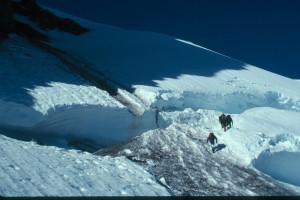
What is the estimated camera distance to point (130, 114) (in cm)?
999

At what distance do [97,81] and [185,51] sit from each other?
14.9 feet

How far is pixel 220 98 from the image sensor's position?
38.9 ft

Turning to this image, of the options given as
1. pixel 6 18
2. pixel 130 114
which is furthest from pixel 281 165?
pixel 6 18

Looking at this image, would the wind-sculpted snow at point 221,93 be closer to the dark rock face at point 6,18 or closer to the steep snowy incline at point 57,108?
the steep snowy incline at point 57,108

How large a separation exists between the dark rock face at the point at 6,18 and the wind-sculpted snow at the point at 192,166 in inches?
220

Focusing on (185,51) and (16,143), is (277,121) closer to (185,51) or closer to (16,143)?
(185,51)

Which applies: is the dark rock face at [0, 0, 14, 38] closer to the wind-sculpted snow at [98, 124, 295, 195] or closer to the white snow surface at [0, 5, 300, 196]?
the white snow surface at [0, 5, 300, 196]

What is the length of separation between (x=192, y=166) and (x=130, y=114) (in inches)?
95.2

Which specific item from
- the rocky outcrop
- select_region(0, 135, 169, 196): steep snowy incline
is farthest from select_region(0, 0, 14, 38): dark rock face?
select_region(0, 135, 169, 196): steep snowy incline

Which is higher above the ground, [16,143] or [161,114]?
[161,114]

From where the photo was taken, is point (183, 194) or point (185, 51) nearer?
point (183, 194)

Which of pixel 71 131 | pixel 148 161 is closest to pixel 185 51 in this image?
pixel 71 131

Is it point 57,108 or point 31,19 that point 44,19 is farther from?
point 57,108

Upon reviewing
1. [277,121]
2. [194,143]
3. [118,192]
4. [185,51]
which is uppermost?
[185,51]
